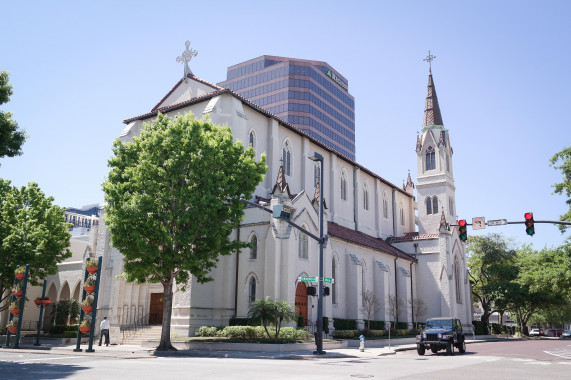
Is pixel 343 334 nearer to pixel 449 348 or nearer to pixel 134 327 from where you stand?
pixel 449 348

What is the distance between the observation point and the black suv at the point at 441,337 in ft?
77.5

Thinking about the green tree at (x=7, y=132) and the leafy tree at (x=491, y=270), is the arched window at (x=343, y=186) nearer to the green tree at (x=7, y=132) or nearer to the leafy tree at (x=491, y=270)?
the leafy tree at (x=491, y=270)

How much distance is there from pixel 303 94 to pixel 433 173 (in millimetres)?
44558

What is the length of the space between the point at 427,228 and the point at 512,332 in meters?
26.3

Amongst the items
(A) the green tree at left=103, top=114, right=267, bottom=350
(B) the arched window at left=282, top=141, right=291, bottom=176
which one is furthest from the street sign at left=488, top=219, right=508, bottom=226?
(B) the arched window at left=282, top=141, right=291, bottom=176

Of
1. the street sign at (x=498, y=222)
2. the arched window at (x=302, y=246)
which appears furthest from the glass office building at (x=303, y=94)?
the street sign at (x=498, y=222)

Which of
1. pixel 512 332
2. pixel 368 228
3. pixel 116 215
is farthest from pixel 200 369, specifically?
pixel 512 332

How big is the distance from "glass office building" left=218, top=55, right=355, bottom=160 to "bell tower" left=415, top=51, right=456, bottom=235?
121 feet

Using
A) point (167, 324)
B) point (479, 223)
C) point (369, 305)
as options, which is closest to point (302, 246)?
point (369, 305)

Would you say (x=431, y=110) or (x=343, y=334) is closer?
(x=343, y=334)

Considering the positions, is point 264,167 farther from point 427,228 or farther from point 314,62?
point 314,62

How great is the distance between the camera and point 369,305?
3772 cm

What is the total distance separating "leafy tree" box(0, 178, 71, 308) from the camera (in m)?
34.3

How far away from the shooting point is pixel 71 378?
1134 centimetres
